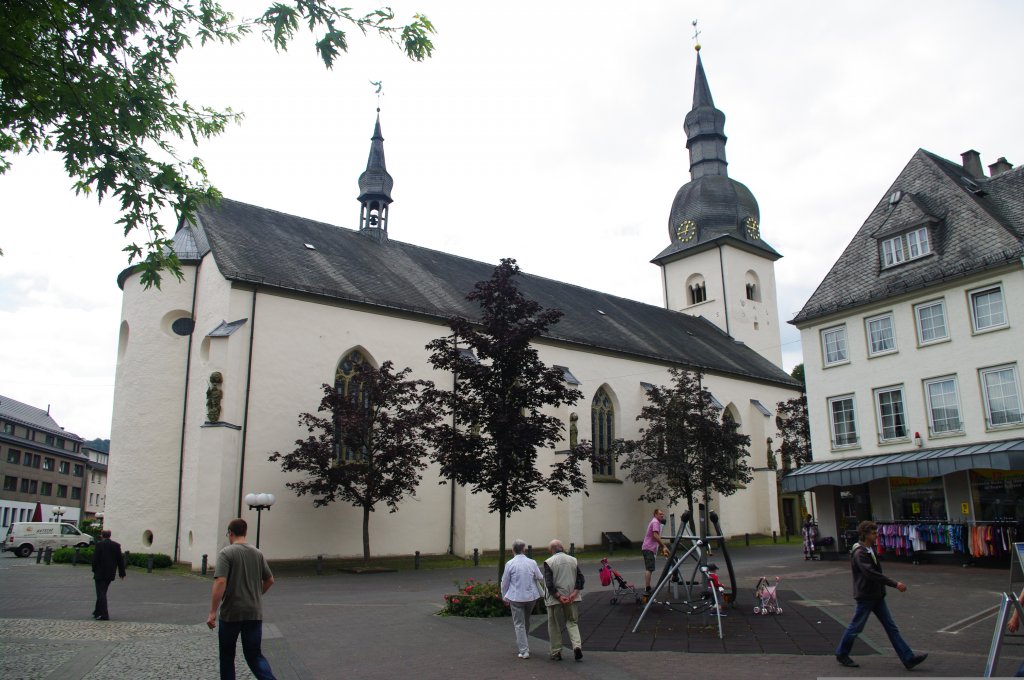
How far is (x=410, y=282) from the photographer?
28.7 meters

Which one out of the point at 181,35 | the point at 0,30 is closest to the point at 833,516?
the point at 181,35

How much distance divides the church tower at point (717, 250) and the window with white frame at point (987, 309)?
23.7 metres

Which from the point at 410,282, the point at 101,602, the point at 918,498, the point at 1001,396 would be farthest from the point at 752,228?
the point at 101,602

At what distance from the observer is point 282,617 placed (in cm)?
1268

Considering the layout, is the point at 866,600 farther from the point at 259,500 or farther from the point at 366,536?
the point at 366,536

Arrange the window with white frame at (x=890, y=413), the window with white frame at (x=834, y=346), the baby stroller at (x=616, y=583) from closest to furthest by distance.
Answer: the baby stroller at (x=616, y=583) < the window with white frame at (x=890, y=413) < the window with white frame at (x=834, y=346)

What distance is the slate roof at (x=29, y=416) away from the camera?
6359cm

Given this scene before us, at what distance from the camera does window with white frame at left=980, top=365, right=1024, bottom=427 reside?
1961 cm

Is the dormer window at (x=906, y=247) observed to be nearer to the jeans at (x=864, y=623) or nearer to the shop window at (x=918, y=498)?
the shop window at (x=918, y=498)

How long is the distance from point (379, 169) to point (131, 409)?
15.1 m

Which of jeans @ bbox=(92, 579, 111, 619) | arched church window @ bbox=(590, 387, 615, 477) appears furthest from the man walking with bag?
arched church window @ bbox=(590, 387, 615, 477)

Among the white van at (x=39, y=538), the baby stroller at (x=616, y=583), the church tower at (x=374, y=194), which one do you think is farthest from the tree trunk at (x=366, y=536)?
the white van at (x=39, y=538)

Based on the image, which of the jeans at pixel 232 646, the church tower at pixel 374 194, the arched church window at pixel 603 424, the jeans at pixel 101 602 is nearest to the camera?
the jeans at pixel 232 646

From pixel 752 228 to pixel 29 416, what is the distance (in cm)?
6217
